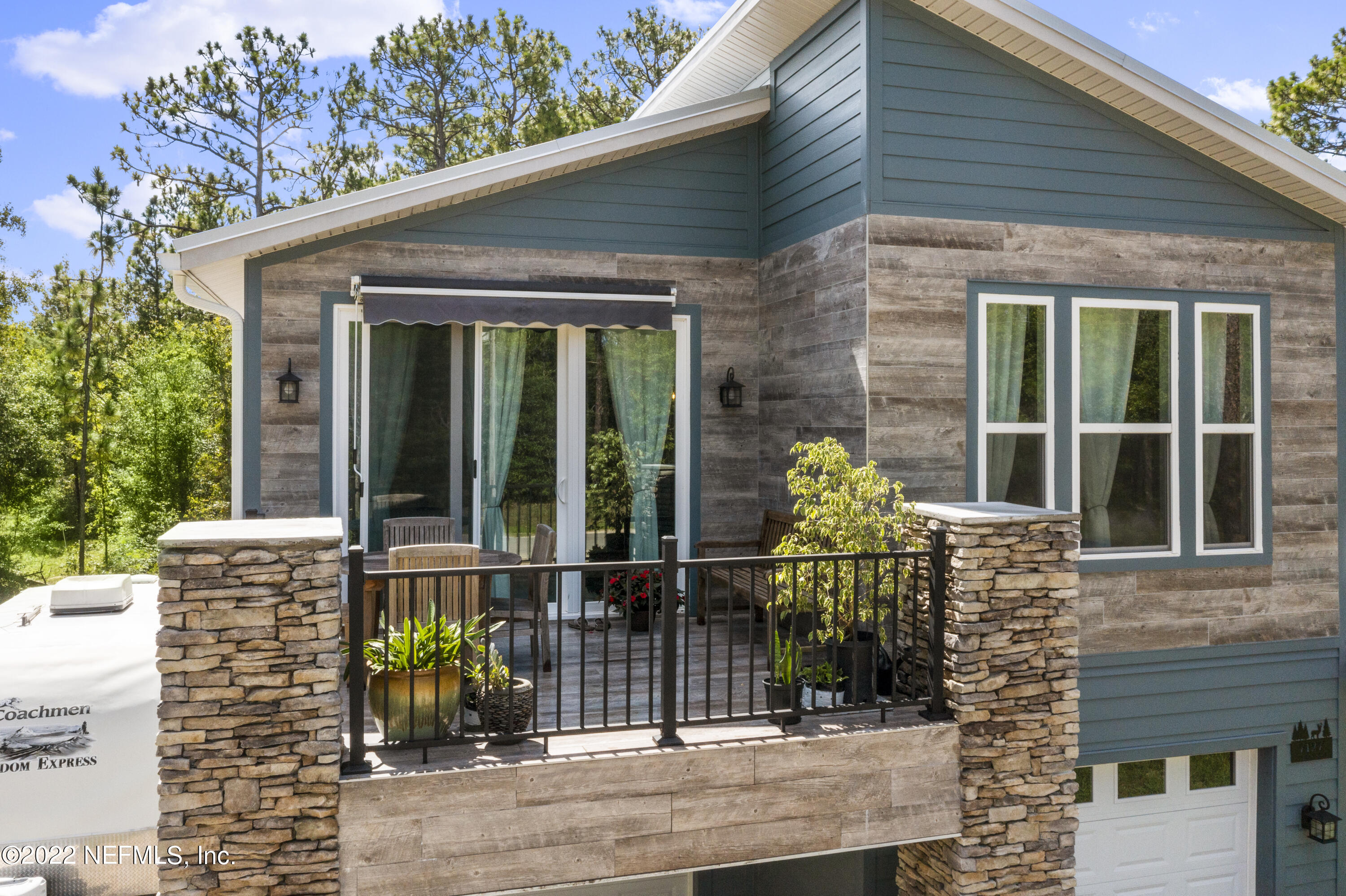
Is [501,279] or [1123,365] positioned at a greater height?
[501,279]

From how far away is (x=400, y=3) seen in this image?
27.8 metres

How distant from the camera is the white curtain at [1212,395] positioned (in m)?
6.16

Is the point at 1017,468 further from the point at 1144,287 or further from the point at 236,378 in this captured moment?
the point at 236,378

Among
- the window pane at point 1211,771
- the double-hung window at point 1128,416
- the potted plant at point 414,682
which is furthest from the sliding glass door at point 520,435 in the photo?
the window pane at point 1211,771

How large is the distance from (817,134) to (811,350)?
54.6 inches

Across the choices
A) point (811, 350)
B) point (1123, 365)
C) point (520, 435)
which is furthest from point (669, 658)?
point (1123, 365)

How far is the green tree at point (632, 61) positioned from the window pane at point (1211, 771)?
45.0 feet

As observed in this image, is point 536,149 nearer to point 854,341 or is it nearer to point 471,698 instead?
point 854,341

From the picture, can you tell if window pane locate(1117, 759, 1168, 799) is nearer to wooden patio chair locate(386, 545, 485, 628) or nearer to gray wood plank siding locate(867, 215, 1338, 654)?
gray wood plank siding locate(867, 215, 1338, 654)

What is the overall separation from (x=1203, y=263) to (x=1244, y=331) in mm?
562

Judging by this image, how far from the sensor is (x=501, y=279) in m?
6.48

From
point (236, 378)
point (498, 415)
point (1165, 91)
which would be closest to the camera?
point (1165, 91)

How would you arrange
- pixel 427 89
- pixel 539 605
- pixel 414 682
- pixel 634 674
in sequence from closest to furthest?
1. pixel 414 682
2. pixel 539 605
3. pixel 634 674
4. pixel 427 89

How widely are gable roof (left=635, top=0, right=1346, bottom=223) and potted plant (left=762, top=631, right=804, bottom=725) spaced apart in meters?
3.78
